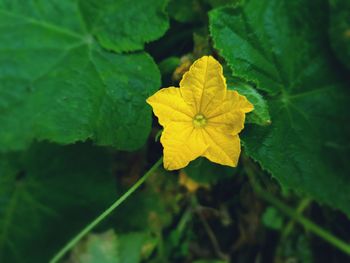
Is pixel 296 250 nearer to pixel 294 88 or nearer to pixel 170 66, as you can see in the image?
pixel 294 88

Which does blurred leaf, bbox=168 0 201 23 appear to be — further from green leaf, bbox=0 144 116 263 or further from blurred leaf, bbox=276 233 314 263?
blurred leaf, bbox=276 233 314 263

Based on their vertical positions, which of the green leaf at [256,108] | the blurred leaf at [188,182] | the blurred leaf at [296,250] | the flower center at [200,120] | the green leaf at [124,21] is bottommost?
the blurred leaf at [296,250]

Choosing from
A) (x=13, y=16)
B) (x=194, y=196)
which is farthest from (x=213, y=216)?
(x=13, y=16)

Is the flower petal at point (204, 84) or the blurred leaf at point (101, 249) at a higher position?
the flower petal at point (204, 84)

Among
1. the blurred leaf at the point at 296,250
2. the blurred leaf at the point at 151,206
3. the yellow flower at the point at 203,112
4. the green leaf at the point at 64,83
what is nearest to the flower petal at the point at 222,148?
the yellow flower at the point at 203,112

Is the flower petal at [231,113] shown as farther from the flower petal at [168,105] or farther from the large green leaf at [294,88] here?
the large green leaf at [294,88]

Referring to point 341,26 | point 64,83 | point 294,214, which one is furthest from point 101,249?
point 341,26

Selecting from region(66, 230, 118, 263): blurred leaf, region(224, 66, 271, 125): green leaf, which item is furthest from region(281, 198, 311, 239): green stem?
region(224, 66, 271, 125): green leaf
